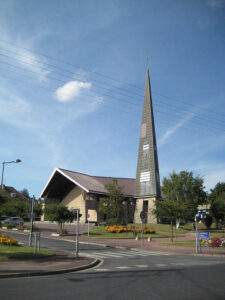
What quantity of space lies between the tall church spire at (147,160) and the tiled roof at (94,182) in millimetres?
3905

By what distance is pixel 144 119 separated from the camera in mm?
68250

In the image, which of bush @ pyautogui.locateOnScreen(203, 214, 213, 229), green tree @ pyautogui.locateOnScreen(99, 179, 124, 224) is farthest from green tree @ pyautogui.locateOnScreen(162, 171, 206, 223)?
green tree @ pyautogui.locateOnScreen(99, 179, 124, 224)

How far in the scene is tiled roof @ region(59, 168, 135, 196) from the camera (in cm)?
6561

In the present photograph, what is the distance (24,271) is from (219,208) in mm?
45105

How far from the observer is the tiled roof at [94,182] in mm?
65613

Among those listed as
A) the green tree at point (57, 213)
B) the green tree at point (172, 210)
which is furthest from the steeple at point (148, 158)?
the green tree at point (57, 213)

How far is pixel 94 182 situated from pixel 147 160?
996cm

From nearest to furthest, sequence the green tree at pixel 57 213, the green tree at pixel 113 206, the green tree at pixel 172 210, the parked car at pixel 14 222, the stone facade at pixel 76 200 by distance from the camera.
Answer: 1. the green tree at pixel 172 210
2. the green tree at pixel 57 213
3. the parked car at pixel 14 222
4. the green tree at pixel 113 206
5. the stone facade at pixel 76 200

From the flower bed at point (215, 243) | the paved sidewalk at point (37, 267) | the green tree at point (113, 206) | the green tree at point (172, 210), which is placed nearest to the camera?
the paved sidewalk at point (37, 267)

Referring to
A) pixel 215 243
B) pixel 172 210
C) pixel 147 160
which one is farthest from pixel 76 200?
pixel 215 243

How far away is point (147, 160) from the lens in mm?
67062

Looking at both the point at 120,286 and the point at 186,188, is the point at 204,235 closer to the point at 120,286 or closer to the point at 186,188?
the point at 120,286

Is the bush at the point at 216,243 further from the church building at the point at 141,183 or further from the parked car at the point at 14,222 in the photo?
the church building at the point at 141,183

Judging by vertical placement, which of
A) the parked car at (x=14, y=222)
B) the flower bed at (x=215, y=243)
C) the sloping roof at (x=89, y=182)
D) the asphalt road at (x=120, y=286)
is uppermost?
the sloping roof at (x=89, y=182)
